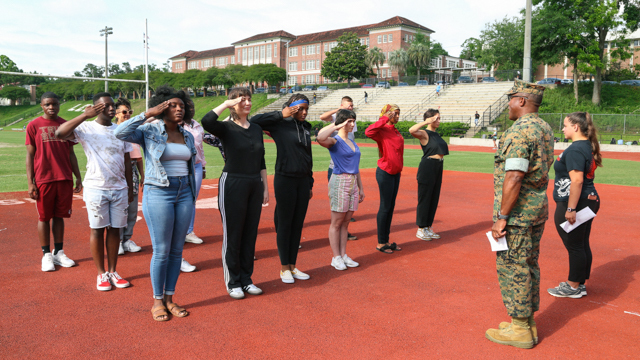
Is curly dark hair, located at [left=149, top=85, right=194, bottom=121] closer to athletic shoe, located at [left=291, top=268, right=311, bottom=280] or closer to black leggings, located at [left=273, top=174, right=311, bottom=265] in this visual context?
black leggings, located at [left=273, top=174, right=311, bottom=265]

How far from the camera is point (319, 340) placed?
12.8ft

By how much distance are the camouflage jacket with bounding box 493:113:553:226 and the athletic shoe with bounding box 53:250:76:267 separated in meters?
5.09

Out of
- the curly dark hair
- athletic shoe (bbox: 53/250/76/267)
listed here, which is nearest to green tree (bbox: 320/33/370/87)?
athletic shoe (bbox: 53/250/76/267)

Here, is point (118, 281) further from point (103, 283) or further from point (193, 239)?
point (193, 239)

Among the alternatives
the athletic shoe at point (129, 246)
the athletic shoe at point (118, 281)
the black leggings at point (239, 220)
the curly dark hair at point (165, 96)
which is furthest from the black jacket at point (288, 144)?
the athletic shoe at point (129, 246)

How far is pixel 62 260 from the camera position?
578 cm

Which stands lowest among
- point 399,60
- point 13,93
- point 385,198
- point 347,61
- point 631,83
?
point 385,198

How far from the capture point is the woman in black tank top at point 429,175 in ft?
24.5

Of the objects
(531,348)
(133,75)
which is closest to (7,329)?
(531,348)

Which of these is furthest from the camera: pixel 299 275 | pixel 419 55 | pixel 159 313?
pixel 419 55

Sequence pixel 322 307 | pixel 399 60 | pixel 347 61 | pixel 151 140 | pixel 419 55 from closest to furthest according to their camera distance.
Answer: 1. pixel 151 140
2. pixel 322 307
3. pixel 347 61
4. pixel 419 55
5. pixel 399 60

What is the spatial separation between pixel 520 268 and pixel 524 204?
1.77 feet

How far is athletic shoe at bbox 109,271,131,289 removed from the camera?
16.5 feet

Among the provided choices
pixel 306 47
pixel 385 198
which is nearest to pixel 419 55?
pixel 306 47
